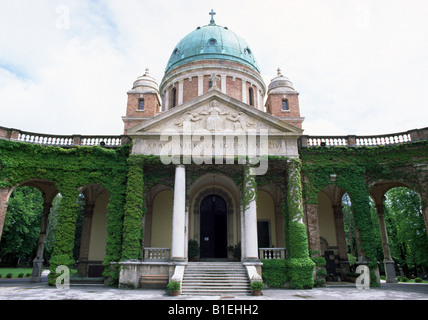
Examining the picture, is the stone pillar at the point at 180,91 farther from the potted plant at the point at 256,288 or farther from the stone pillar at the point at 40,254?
the potted plant at the point at 256,288

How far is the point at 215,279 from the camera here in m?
16.4

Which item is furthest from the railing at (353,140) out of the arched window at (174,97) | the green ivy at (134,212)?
the arched window at (174,97)

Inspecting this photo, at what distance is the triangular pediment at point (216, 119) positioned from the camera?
19797 mm

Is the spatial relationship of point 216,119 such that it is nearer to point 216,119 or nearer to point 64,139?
point 216,119

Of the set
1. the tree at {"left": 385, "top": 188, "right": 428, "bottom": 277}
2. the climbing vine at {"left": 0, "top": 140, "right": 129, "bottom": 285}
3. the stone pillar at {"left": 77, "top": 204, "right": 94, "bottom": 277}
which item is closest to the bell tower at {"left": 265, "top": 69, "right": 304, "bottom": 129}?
the tree at {"left": 385, "top": 188, "right": 428, "bottom": 277}

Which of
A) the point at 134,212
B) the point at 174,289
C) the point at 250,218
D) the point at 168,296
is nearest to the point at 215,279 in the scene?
the point at 174,289

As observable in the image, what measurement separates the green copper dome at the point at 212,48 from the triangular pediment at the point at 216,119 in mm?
11819

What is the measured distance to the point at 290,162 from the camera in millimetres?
19500

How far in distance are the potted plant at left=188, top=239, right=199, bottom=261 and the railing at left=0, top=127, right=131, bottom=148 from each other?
8.68 meters

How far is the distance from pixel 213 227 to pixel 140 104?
12.0 metres

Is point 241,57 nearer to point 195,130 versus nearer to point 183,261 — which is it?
point 195,130

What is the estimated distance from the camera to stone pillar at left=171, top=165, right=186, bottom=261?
1780cm

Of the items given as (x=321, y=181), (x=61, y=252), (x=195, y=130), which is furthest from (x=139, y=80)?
(x=321, y=181)

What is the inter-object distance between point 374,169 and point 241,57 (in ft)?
56.7
